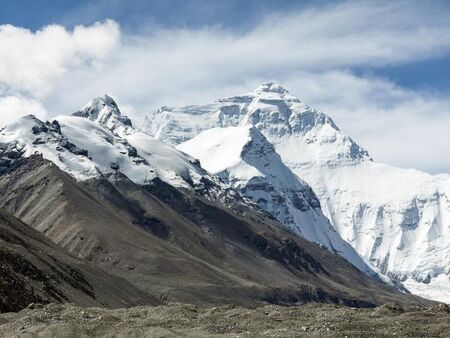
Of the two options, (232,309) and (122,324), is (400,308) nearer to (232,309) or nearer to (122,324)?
(232,309)

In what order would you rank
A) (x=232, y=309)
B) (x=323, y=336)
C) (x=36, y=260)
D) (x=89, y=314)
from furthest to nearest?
(x=36, y=260) < (x=232, y=309) < (x=89, y=314) < (x=323, y=336)

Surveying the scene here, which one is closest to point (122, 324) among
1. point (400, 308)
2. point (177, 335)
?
point (177, 335)

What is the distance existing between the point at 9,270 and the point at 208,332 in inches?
2854

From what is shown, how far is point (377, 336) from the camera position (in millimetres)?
78312

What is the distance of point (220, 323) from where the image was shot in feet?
290

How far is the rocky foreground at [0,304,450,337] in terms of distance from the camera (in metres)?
79.8

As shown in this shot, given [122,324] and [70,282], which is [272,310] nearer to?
[122,324]

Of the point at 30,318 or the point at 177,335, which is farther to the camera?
the point at 30,318

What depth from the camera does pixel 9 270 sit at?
14638 centimetres

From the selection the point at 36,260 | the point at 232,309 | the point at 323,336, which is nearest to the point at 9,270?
the point at 36,260

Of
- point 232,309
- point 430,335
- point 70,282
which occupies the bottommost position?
point 70,282

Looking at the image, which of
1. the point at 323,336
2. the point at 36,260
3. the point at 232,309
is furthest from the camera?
the point at 36,260

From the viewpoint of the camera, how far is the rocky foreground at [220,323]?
79812mm

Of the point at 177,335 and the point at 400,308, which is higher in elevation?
the point at 400,308
